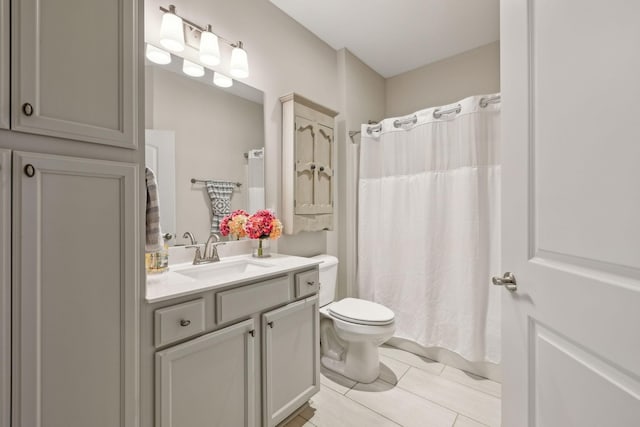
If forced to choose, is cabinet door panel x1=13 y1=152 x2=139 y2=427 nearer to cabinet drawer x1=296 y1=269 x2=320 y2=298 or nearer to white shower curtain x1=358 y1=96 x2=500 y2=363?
cabinet drawer x1=296 y1=269 x2=320 y2=298

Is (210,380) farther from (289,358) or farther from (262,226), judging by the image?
(262,226)

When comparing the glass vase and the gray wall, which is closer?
the glass vase

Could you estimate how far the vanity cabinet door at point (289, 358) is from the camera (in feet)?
4.33

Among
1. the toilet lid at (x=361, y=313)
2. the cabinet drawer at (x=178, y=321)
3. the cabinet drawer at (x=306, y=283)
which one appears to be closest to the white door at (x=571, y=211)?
the toilet lid at (x=361, y=313)

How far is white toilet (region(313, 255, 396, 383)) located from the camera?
1.77 m

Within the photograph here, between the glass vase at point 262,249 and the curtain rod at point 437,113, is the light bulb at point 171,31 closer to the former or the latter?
the glass vase at point 262,249

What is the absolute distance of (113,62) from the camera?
2.72 ft

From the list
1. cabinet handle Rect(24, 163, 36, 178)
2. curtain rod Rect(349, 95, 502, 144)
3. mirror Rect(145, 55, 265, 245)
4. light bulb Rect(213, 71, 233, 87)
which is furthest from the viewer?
curtain rod Rect(349, 95, 502, 144)

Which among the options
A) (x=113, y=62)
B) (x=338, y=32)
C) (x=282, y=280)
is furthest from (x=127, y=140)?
(x=338, y=32)

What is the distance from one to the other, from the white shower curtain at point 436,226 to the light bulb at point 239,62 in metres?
1.25

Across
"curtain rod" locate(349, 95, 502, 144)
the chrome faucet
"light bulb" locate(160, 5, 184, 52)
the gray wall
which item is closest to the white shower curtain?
"curtain rod" locate(349, 95, 502, 144)

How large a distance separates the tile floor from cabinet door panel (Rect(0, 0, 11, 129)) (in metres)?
1.73

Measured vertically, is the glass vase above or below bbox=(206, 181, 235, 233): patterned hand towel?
below

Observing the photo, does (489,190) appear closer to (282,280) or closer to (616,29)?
(616,29)
